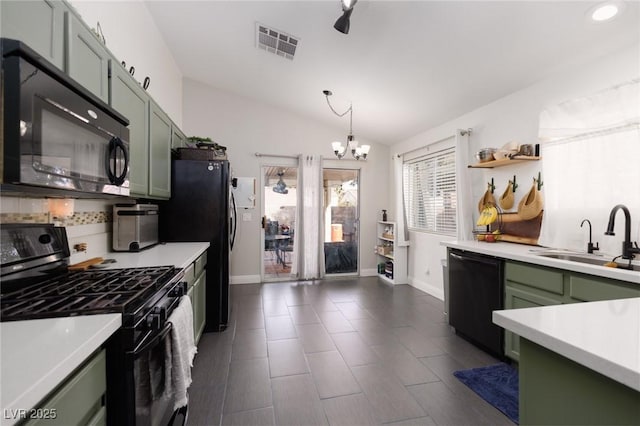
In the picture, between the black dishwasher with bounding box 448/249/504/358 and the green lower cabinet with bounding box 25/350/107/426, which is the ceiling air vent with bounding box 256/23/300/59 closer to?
the black dishwasher with bounding box 448/249/504/358

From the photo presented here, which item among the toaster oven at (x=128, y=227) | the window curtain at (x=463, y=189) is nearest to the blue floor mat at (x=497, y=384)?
the window curtain at (x=463, y=189)

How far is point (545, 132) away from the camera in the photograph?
246cm

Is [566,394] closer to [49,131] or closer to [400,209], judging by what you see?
[49,131]

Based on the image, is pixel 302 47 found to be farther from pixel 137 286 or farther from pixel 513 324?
pixel 513 324

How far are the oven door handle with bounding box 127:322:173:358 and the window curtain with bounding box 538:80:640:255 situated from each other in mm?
2945

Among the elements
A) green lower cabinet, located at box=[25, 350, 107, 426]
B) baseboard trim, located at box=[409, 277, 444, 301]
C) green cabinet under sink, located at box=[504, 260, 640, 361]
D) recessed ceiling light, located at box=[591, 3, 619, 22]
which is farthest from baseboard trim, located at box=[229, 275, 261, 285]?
recessed ceiling light, located at box=[591, 3, 619, 22]

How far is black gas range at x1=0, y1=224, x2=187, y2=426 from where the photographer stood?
943 millimetres

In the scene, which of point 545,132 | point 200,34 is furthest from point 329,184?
point 545,132

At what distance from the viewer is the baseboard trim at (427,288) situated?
158 inches

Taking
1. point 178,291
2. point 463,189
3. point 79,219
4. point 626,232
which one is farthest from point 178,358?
point 463,189

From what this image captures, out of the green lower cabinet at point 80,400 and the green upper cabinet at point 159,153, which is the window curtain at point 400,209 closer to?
the green upper cabinet at point 159,153

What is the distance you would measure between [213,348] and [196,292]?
1.94 feet

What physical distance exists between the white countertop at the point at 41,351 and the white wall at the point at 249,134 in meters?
3.95

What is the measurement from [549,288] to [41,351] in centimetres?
266
